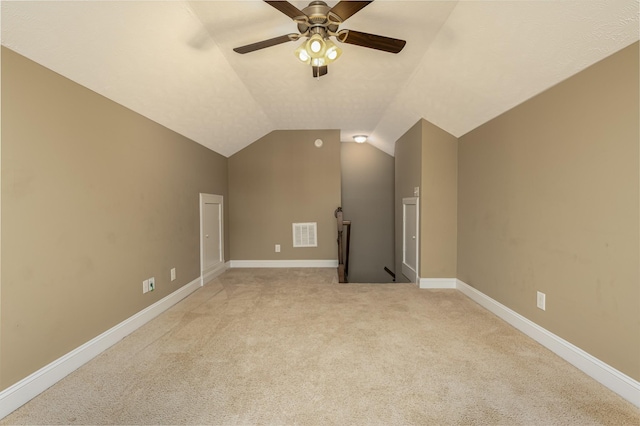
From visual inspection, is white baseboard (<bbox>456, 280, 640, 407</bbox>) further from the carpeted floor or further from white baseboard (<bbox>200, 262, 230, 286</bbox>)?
white baseboard (<bbox>200, 262, 230, 286</bbox>)

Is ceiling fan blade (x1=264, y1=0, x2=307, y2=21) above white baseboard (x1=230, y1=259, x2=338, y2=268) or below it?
above

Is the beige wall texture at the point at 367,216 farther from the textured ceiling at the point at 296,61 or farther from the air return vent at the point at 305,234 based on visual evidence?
the textured ceiling at the point at 296,61

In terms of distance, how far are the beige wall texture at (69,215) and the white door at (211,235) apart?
0.98m

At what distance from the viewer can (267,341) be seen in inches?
92.4

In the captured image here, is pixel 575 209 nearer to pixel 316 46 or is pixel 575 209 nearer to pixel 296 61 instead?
pixel 316 46

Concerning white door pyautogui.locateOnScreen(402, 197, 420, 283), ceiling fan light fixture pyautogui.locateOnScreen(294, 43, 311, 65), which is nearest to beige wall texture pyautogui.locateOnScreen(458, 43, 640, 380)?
white door pyautogui.locateOnScreen(402, 197, 420, 283)

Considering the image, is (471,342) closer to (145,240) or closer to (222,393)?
(222,393)

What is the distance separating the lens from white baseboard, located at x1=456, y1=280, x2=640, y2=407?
1609 millimetres

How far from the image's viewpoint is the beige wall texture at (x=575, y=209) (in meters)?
1.62

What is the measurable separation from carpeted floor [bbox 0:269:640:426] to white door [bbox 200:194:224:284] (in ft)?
3.89

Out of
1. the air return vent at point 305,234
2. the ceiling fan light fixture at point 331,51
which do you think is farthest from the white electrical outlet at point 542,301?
the air return vent at point 305,234

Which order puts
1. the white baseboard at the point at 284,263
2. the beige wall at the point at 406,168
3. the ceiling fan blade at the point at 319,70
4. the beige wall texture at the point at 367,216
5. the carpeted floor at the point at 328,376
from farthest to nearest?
the beige wall texture at the point at 367,216, the white baseboard at the point at 284,263, the beige wall at the point at 406,168, the ceiling fan blade at the point at 319,70, the carpeted floor at the point at 328,376

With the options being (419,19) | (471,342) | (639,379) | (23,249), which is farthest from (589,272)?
(23,249)

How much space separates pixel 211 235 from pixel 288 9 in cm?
341
